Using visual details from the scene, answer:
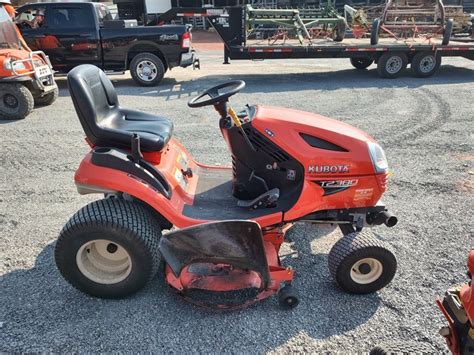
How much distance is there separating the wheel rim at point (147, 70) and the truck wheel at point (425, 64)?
6.23 m

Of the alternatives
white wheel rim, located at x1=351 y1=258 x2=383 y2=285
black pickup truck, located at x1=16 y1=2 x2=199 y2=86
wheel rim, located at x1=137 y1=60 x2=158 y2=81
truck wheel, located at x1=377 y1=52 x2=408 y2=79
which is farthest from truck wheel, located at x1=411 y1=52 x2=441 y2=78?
white wheel rim, located at x1=351 y1=258 x2=383 y2=285

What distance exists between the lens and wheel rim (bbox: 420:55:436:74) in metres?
9.45

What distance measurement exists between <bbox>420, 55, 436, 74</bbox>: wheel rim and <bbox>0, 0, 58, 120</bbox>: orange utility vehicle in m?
8.31

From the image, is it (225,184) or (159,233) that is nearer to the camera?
(159,233)

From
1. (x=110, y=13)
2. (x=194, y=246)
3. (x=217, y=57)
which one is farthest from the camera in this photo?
(x=217, y=57)

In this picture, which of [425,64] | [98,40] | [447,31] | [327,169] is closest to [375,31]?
[425,64]

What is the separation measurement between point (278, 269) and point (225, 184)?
92 cm

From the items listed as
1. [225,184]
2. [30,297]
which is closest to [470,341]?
[225,184]

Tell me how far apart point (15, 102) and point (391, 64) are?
822cm

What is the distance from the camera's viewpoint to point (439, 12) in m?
10.2

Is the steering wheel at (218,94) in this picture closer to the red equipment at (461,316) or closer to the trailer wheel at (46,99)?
the red equipment at (461,316)

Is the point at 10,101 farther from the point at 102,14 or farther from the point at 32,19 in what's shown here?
the point at 102,14

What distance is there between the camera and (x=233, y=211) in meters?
2.69

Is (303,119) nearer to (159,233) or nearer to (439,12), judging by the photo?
(159,233)
